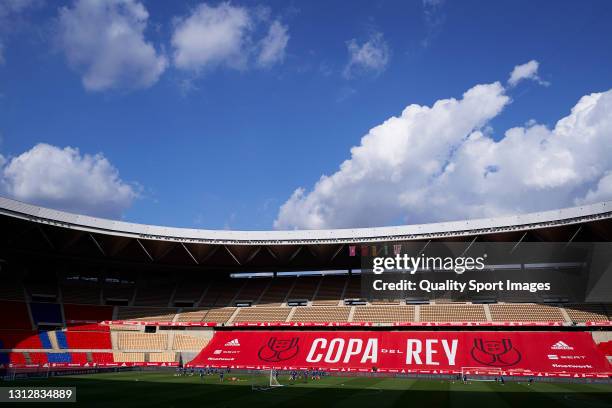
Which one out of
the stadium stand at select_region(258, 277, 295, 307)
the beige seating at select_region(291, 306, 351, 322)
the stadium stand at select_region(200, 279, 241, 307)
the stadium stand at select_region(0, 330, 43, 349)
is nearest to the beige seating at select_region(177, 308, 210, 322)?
the stadium stand at select_region(200, 279, 241, 307)

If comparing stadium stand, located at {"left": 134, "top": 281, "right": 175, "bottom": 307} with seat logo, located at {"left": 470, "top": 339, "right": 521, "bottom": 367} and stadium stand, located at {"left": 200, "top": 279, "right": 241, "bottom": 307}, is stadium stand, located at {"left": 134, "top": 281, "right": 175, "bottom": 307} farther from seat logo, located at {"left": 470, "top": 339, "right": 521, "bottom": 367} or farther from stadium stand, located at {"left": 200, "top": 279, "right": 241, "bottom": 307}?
seat logo, located at {"left": 470, "top": 339, "right": 521, "bottom": 367}

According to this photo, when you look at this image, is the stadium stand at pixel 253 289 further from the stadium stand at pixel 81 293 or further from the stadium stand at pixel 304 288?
the stadium stand at pixel 81 293

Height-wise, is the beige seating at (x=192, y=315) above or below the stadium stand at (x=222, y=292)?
below

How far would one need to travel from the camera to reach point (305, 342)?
50.7m

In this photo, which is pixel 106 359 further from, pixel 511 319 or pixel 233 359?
pixel 511 319

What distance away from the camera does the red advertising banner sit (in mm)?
42312

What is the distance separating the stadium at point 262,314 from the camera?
4284 centimetres

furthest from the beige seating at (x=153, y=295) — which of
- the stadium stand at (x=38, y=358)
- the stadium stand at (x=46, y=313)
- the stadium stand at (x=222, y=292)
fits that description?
the stadium stand at (x=38, y=358)

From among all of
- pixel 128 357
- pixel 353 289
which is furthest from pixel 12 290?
pixel 353 289

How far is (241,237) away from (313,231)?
28.5 ft

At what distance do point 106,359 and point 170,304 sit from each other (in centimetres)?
1285

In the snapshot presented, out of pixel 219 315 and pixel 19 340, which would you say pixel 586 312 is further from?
pixel 19 340

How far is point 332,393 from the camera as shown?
1139 inches

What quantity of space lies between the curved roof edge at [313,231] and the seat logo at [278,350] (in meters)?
11.2
